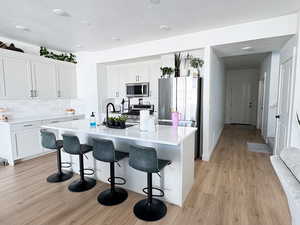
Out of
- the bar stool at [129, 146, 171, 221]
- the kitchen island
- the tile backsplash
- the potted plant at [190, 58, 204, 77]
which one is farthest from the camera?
the tile backsplash

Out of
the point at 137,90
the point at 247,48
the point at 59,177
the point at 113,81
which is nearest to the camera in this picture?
the point at 59,177

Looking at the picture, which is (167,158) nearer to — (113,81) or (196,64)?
(196,64)

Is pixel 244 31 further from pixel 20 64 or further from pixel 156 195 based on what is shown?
pixel 20 64

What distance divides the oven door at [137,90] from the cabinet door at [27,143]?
2571 millimetres

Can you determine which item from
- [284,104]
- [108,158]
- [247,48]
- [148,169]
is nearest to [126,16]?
[108,158]

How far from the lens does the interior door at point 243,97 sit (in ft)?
25.0

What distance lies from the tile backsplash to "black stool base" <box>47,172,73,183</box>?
2.17 meters

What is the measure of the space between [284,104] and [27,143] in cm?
Answer: 552

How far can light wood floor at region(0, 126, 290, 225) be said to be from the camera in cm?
193

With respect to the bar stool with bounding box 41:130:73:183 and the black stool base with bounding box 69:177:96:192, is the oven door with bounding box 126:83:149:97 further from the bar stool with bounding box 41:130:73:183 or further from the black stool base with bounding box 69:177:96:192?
the black stool base with bounding box 69:177:96:192

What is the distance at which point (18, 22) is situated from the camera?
298 cm

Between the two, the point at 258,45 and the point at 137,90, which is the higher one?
the point at 258,45

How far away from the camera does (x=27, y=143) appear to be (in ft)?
12.2

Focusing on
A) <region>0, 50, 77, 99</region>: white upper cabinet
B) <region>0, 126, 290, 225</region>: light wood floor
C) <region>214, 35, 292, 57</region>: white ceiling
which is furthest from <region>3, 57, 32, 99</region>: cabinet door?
<region>214, 35, 292, 57</region>: white ceiling
